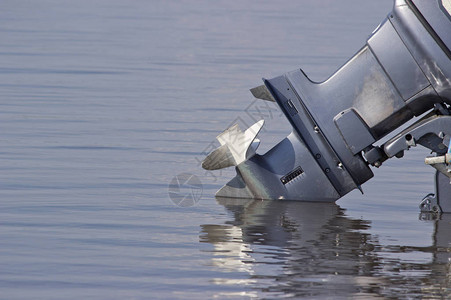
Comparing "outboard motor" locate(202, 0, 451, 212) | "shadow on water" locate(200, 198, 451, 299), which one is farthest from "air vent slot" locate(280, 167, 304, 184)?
"shadow on water" locate(200, 198, 451, 299)

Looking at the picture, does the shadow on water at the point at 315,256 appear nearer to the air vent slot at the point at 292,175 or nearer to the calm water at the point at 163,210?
the calm water at the point at 163,210

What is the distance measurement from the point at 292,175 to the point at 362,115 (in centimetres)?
84

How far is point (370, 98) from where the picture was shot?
820 cm

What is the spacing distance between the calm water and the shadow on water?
0.5 inches

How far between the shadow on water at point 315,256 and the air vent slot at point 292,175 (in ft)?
0.69

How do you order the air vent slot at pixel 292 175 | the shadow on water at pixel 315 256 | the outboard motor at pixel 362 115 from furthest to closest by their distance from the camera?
the air vent slot at pixel 292 175 → the outboard motor at pixel 362 115 → the shadow on water at pixel 315 256

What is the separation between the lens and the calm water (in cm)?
662

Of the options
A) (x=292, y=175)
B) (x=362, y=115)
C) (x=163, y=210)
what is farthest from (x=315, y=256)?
(x=163, y=210)

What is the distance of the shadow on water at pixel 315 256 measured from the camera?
652 cm

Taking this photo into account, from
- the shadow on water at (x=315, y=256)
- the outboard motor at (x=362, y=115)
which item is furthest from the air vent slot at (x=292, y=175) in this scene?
the shadow on water at (x=315, y=256)

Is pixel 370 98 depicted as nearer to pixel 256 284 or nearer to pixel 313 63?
pixel 256 284

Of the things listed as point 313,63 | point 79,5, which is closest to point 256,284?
point 313,63

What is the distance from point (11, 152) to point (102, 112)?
3.21 metres

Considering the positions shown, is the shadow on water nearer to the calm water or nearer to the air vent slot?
the calm water
